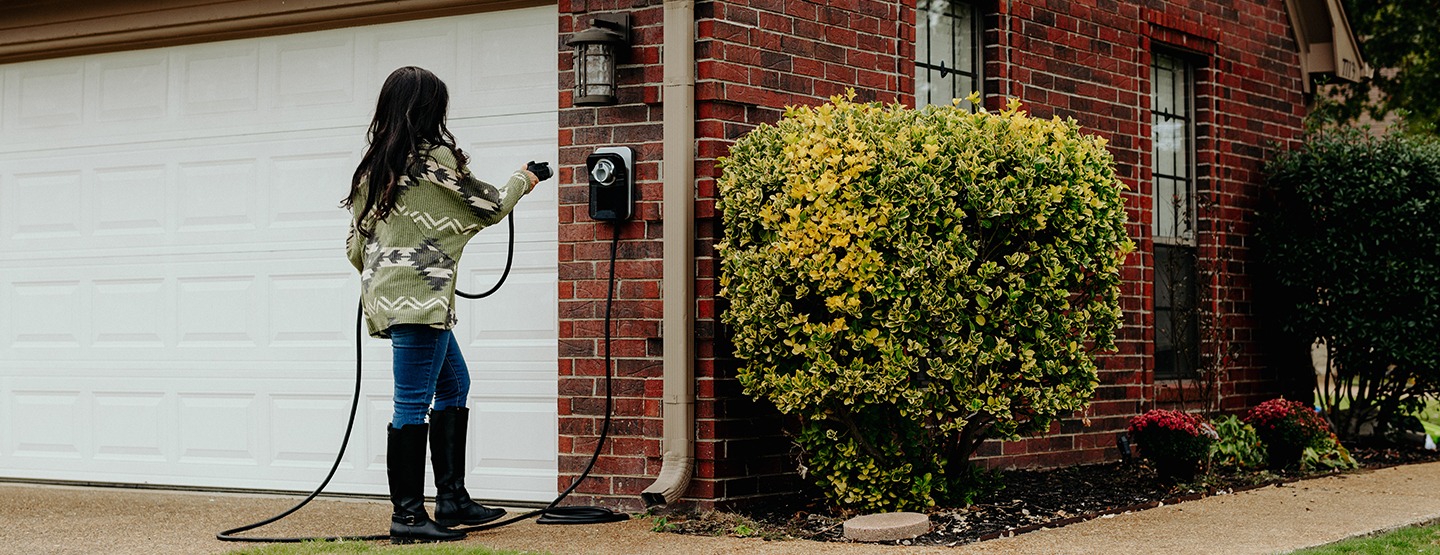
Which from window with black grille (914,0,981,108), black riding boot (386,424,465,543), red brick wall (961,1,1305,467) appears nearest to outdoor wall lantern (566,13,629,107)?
black riding boot (386,424,465,543)

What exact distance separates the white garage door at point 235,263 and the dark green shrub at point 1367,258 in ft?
17.8

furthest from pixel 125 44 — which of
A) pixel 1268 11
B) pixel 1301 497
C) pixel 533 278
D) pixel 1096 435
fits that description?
pixel 1268 11

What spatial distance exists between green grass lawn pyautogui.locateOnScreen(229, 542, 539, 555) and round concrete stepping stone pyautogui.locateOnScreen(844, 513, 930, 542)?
1.30m

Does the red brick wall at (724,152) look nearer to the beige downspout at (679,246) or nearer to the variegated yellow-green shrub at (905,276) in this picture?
the beige downspout at (679,246)

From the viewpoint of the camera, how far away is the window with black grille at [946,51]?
8.35 m

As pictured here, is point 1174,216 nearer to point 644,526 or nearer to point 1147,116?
point 1147,116

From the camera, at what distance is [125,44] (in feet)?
27.7

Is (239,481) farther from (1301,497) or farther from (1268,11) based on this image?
(1268,11)

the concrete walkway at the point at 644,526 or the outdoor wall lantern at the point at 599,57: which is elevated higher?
the outdoor wall lantern at the point at 599,57

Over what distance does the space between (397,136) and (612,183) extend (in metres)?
1.13

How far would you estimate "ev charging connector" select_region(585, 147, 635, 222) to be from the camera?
680 cm

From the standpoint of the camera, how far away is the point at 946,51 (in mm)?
8516

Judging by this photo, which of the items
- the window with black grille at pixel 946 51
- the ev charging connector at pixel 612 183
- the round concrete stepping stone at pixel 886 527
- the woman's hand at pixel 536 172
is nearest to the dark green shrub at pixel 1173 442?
the window with black grille at pixel 946 51

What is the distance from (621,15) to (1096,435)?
13.0ft
